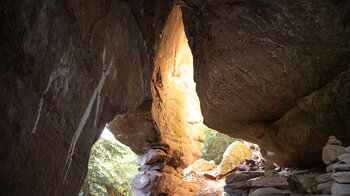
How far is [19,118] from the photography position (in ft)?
6.79

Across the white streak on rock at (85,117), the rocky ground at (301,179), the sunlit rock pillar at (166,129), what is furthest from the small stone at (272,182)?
the white streak on rock at (85,117)

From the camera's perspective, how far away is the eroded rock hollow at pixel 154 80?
7.16ft

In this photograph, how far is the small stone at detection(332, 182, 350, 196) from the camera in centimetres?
458

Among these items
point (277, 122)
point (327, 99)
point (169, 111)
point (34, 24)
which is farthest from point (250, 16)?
point (169, 111)

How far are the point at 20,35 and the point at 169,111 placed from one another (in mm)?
8795

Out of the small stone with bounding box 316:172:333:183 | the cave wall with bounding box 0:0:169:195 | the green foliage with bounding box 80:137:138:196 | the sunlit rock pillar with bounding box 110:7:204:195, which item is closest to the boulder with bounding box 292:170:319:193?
the small stone with bounding box 316:172:333:183

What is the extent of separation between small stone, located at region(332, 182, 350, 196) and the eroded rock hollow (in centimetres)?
168

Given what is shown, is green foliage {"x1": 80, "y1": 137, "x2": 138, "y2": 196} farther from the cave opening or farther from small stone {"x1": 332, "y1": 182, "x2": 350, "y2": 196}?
small stone {"x1": 332, "y1": 182, "x2": 350, "y2": 196}

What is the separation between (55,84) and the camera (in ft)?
8.71

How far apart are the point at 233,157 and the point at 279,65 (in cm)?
784

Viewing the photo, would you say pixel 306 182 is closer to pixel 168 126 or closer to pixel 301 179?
pixel 301 179

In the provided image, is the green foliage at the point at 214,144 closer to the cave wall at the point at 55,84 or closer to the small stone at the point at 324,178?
the small stone at the point at 324,178

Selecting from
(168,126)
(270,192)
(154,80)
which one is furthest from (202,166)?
(270,192)

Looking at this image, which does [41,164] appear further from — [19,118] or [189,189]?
[189,189]
